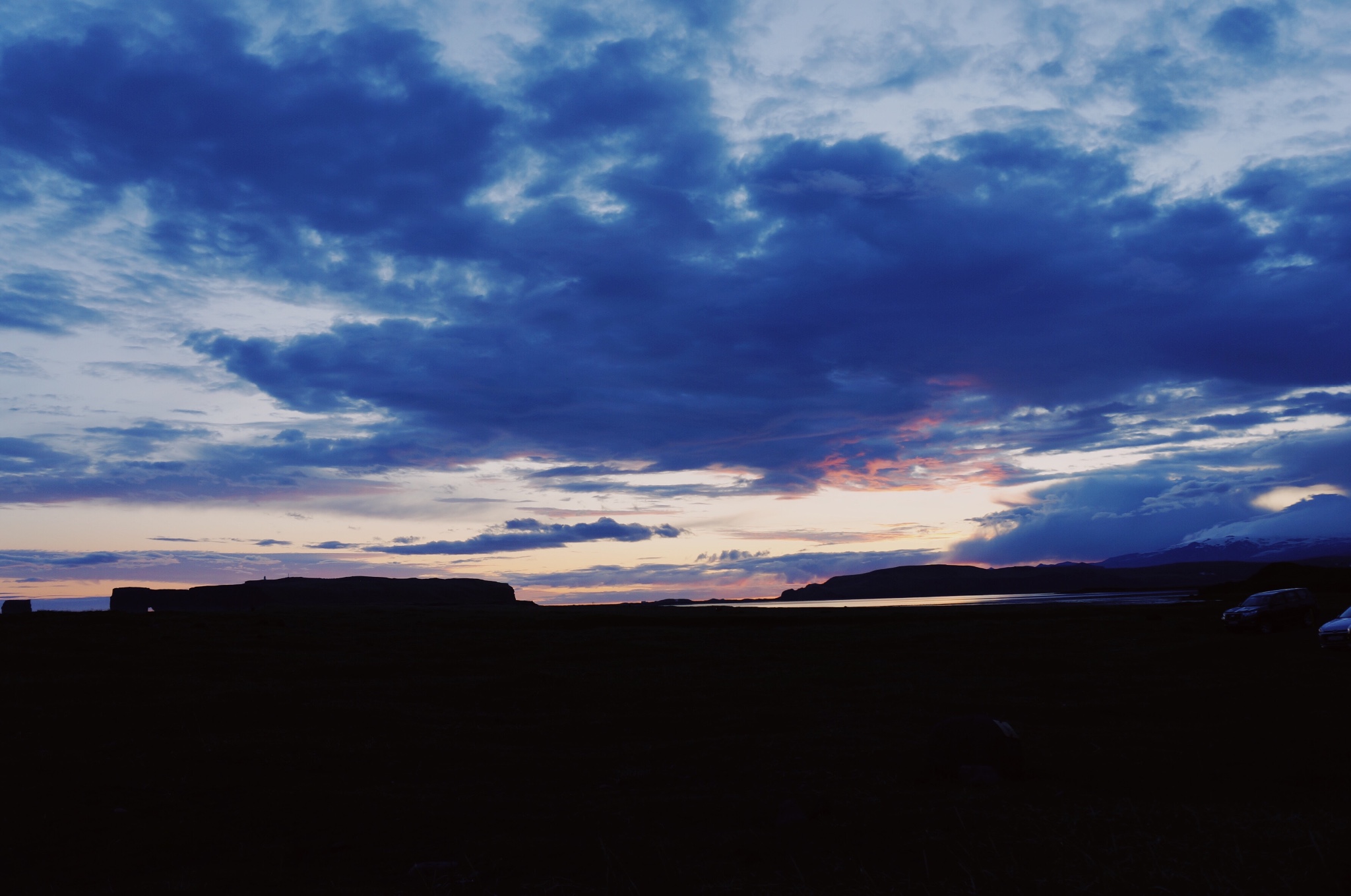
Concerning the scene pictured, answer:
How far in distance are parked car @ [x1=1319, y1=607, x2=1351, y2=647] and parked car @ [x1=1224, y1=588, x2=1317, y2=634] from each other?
8.79 meters

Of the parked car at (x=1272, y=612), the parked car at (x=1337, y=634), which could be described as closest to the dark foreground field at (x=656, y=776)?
the parked car at (x=1337, y=634)

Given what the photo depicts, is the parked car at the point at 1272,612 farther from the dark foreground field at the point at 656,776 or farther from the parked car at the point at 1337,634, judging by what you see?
the parked car at the point at 1337,634

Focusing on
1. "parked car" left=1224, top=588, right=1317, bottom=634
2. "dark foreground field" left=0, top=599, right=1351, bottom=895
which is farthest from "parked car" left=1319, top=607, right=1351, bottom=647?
"parked car" left=1224, top=588, right=1317, bottom=634

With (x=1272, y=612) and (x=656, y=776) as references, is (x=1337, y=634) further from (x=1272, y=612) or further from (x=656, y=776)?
(x=656, y=776)

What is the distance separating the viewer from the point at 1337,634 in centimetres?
3519

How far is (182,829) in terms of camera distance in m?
14.4

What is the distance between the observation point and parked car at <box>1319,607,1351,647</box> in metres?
34.8

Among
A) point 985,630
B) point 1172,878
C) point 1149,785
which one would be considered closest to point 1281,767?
point 1149,785

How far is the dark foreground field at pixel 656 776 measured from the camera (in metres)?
11.0

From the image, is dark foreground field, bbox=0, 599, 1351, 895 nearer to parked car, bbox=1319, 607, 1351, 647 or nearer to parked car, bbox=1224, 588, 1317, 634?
parked car, bbox=1319, 607, 1351, 647

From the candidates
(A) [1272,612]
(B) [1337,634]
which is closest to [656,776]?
(B) [1337,634]

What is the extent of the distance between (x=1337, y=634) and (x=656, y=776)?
3205 cm

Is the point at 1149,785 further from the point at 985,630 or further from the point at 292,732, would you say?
the point at 985,630

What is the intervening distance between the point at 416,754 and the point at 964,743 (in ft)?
39.7
